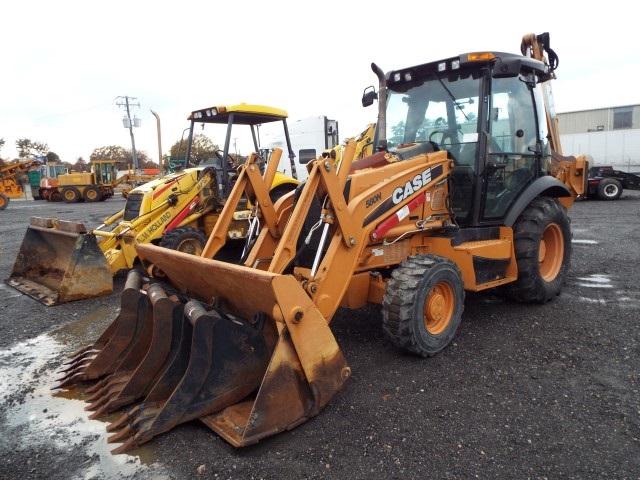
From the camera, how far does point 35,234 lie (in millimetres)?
6691

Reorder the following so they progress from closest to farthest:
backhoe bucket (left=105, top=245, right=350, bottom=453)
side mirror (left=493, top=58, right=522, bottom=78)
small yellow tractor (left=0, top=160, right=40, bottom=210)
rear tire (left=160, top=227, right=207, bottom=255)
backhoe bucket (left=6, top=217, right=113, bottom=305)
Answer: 1. backhoe bucket (left=105, top=245, right=350, bottom=453)
2. side mirror (left=493, top=58, right=522, bottom=78)
3. backhoe bucket (left=6, top=217, right=113, bottom=305)
4. rear tire (left=160, top=227, right=207, bottom=255)
5. small yellow tractor (left=0, top=160, right=40, bottom=210)

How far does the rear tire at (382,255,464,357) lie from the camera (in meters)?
3.62

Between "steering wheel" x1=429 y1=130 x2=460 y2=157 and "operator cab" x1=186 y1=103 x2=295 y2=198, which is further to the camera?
"operator cab" x1=186 y1=103 x2=295 y2=198

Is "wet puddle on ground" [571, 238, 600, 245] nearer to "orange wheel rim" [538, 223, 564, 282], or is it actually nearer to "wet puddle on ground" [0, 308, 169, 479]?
"orange wheel rim" [538, 223, 564, 282]

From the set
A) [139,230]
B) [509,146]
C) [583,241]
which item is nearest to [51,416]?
[139,230]

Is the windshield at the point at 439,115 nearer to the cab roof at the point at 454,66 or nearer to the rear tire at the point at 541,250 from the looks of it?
the cab roof at the point at 454,66

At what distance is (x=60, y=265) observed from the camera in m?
6.38

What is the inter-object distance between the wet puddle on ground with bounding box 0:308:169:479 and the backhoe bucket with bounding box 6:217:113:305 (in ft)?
4.26

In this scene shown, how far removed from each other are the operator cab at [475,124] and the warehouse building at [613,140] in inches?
816

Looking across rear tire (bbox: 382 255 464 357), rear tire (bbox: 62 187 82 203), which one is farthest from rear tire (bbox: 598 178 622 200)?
rear tire (bbox: 62 187 82 203)

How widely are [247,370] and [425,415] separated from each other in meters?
1.21

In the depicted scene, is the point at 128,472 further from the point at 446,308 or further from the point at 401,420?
the point at 446,308

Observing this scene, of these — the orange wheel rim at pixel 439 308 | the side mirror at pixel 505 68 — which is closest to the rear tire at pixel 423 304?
the orange wheel rim at pixel 439 308

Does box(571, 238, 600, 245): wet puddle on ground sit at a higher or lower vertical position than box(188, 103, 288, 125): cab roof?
lower
